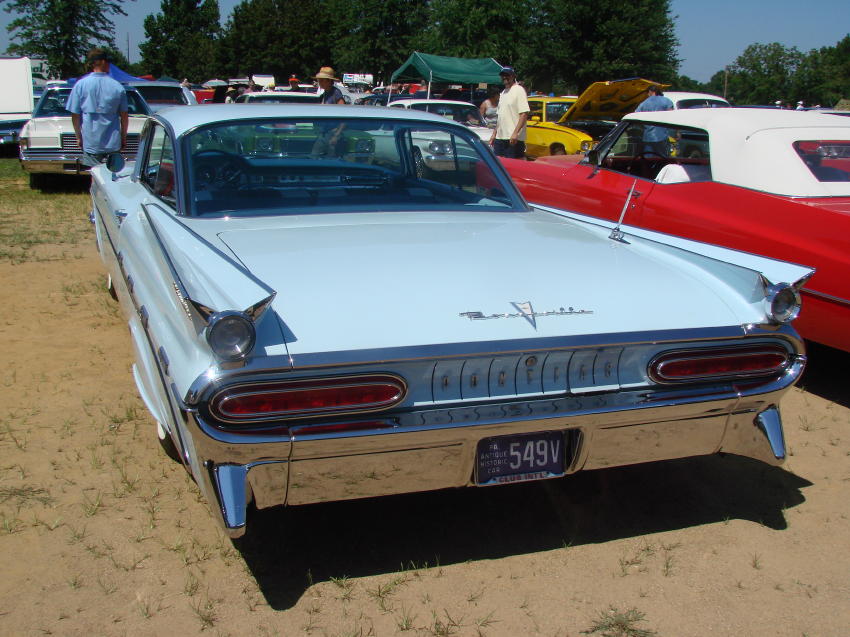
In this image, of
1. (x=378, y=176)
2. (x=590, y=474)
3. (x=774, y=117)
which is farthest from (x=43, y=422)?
(x=774, y=117)

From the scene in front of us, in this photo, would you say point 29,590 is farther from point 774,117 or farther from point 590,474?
point 774,117

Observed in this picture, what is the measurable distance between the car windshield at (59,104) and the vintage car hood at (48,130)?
1.67 feet

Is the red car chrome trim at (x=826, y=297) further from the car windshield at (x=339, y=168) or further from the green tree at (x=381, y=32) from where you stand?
the green tree at (x=381, y=32)

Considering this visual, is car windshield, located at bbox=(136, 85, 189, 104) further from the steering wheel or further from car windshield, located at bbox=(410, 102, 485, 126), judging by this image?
the steering wheel

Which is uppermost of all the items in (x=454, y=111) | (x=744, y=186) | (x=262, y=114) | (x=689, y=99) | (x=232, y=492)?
(x=689, y=99)

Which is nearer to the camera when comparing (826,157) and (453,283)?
(453,283)

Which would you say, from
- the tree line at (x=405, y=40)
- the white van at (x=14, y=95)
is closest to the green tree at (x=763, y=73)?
the tree line at (x=405, y=40)

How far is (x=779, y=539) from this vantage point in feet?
9.43

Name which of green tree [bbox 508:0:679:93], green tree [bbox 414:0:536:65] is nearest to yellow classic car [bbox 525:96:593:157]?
green tree [bbox 508:0:679:93]

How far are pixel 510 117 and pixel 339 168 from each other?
6.31m

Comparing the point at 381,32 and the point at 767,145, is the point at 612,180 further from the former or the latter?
the point at 381,32

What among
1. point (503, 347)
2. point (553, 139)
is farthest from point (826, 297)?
point (553, 139)

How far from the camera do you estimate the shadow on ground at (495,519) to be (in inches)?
106

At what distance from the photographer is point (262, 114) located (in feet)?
11.5
